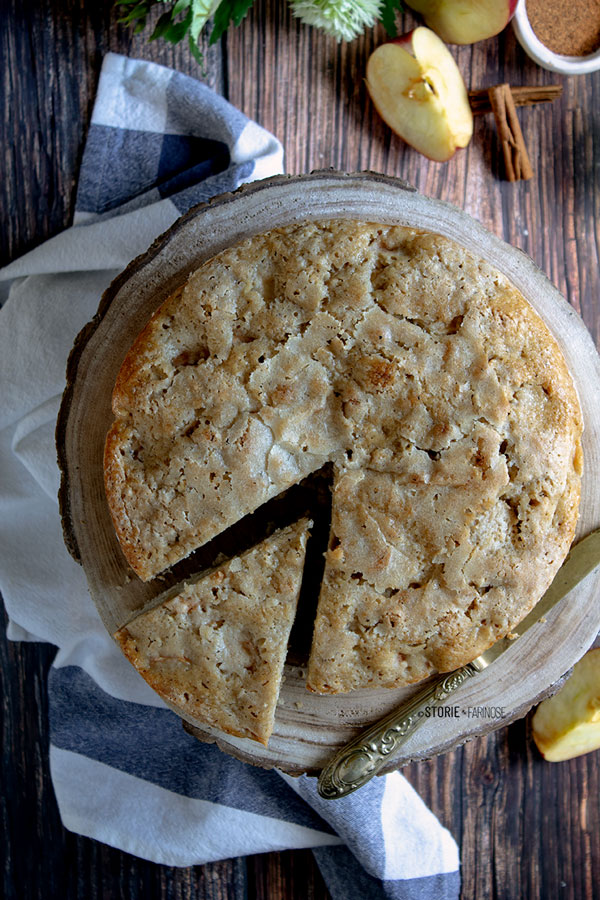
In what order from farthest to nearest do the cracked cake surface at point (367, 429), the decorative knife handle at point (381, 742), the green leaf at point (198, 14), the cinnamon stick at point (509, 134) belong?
the cinnamon stick at point (509, 134), the green leaf at point (198, 14), the decorative knife handle at point (381, 742), the cracked cake surface at point (367, 429)

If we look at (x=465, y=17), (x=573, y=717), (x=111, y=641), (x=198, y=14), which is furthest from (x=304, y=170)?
(x=573, y=717)

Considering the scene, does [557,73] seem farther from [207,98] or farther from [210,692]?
[210,692]

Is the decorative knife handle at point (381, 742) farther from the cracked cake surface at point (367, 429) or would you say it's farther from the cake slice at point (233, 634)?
the cake slice at point (233, 634)

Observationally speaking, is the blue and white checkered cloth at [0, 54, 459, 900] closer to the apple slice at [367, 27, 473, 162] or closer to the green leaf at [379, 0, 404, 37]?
the apple slice at [367, 27, 473, 162]

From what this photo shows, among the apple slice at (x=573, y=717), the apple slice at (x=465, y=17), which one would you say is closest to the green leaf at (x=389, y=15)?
the apple slice at (x=465, y=17)

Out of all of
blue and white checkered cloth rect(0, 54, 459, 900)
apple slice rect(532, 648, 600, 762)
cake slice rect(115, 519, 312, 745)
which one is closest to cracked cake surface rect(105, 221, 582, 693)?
cake slice rect(115, 519, 312, 745)

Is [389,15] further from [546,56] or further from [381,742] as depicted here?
[381,742]
